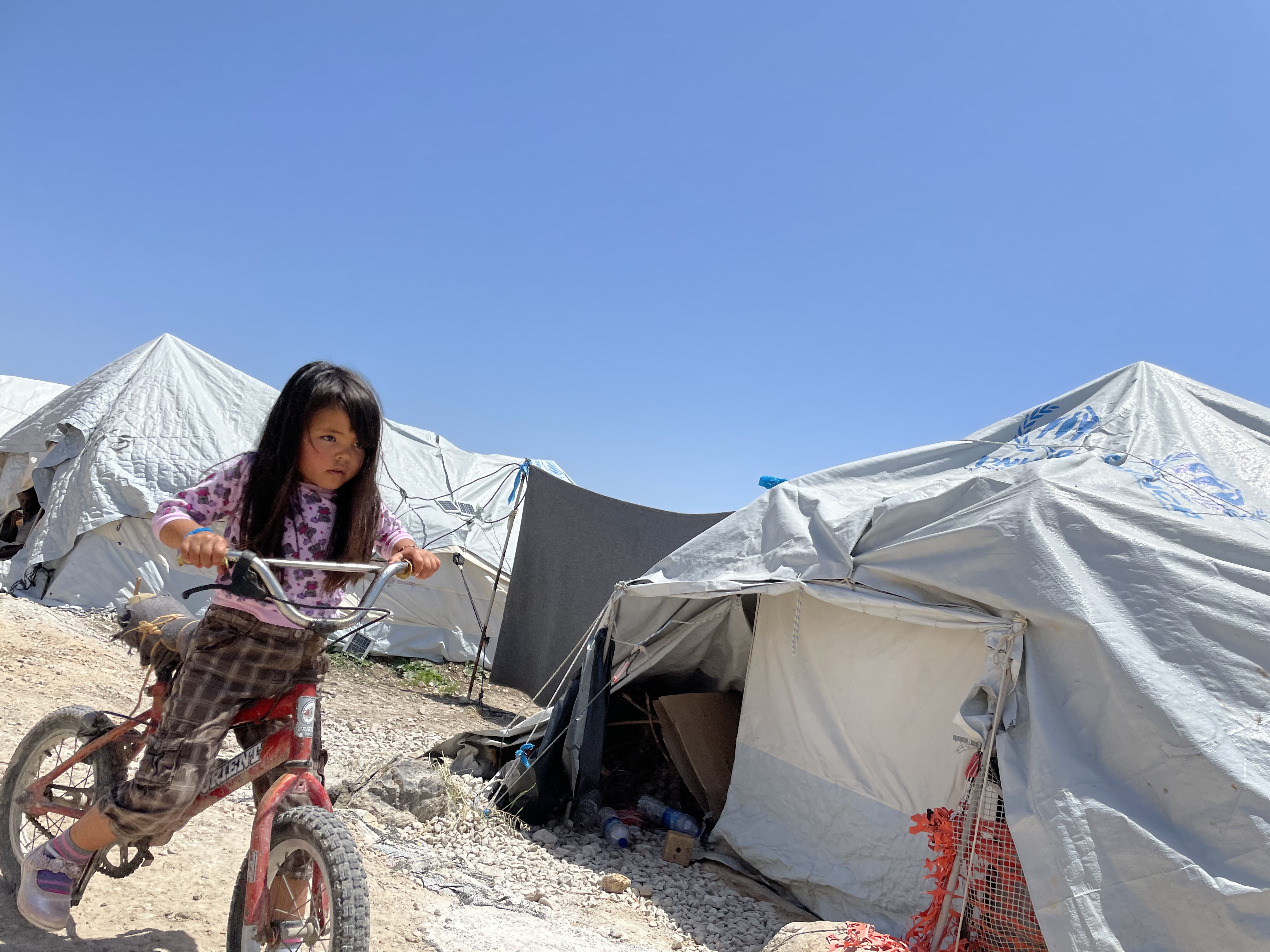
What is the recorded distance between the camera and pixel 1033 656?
3.39 metres

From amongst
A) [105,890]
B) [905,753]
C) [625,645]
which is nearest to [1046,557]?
[905,753]

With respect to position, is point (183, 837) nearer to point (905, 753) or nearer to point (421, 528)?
point (905, 753)

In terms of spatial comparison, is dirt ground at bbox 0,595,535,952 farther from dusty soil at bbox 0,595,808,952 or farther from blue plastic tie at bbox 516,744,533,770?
blue plastic tie at bbox 516,744,533,770

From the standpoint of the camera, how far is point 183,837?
11.0 ft

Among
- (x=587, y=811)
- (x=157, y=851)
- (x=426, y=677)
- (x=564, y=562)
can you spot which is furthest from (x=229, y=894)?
(x=426, y=677)

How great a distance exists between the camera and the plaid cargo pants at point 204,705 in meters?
2.10

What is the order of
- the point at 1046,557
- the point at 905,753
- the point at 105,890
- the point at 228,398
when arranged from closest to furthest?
the point at 105,890 < the point at 1046,557 < the point at 905,753 < the point at 228,398

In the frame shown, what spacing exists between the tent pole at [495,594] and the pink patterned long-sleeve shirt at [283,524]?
219 inches

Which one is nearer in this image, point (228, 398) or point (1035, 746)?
point (1035, 746)

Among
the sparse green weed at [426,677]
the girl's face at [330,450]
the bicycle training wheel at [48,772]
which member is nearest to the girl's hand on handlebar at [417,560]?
the girl's face at [330,450]

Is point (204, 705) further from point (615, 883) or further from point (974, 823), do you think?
point (974, 823)

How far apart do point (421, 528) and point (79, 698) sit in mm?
5390

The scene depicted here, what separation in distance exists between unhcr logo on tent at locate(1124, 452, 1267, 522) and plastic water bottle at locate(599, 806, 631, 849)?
3148 mm

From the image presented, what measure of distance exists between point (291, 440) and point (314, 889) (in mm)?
1063
